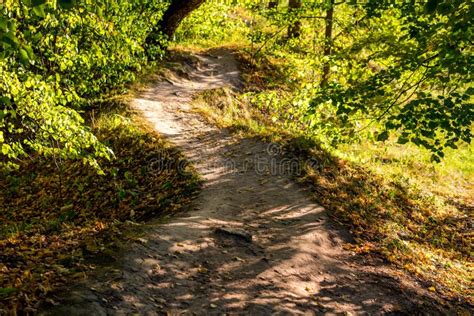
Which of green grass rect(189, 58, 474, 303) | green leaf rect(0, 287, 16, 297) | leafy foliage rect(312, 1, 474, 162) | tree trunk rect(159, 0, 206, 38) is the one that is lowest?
green grass rect(189, 58, 474, 303)

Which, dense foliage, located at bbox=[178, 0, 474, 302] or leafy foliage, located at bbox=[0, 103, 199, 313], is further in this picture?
dense foliage, located at bbox=[178, 0, 474, 302]

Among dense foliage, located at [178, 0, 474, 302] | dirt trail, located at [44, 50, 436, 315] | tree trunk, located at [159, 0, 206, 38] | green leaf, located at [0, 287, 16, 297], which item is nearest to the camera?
green leaf, located at [0, 287, 16, 297]

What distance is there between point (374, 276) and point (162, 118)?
26.5ft

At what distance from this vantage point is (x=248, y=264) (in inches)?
236

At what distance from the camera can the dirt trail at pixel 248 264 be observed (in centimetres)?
480

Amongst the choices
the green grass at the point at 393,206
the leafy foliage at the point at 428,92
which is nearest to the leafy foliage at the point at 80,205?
the green grass at the point at 393,206

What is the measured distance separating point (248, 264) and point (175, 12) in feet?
37.9

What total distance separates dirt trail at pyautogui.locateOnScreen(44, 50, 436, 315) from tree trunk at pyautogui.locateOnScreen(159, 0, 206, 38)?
736 cm

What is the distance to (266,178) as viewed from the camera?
9.19 meters

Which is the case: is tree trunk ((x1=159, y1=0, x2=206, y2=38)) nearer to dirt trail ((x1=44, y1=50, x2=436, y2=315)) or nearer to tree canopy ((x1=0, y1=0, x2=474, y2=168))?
tree canopy ((x1=0, y1=0, x2=474, y2=168))

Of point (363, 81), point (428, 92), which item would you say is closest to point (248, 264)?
point (428, 92)

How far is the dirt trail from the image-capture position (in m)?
4.80

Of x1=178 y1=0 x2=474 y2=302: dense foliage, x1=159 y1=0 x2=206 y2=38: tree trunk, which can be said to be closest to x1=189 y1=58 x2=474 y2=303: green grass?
x1=178 y1=0 x2=474 y2=302: dense foliage

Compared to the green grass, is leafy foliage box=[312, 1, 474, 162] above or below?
above
